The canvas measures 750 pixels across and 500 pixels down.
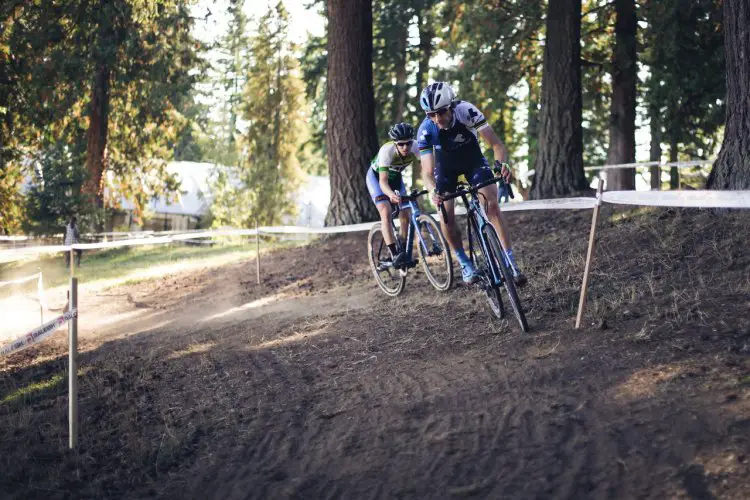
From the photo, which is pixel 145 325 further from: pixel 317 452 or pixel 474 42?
pixel 474 42

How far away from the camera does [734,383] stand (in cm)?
478

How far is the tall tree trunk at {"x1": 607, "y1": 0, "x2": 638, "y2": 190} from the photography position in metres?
17.8

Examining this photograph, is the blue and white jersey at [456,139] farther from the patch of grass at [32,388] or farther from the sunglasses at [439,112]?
the patch of grass at [32,388]

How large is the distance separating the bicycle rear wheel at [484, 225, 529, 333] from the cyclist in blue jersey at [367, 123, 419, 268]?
6.17 ft

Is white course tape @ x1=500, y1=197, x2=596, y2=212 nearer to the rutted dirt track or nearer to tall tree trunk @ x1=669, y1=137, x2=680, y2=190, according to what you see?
the rutted dirt track

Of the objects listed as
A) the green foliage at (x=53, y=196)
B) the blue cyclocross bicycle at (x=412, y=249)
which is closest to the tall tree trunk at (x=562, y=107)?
the blue cyclocross bicycle at (x=412, y=249)

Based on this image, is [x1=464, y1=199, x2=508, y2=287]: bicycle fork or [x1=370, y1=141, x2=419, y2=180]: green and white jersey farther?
[x1=370, y1=141, x2=419, y2=180]: green and white jersey

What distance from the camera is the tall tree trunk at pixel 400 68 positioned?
3023 cm

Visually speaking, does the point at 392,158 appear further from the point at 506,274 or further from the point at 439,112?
the point at 506,274

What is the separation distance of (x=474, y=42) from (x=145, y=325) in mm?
12421

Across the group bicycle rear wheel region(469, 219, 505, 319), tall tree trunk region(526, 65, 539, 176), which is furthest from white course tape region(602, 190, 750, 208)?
tall tree trunk region(526, 65, 539, 176)

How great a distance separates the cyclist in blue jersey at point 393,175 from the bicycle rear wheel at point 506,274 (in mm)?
1880

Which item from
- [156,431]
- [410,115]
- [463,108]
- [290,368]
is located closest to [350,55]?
[463,108]

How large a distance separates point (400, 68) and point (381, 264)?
22.6m
